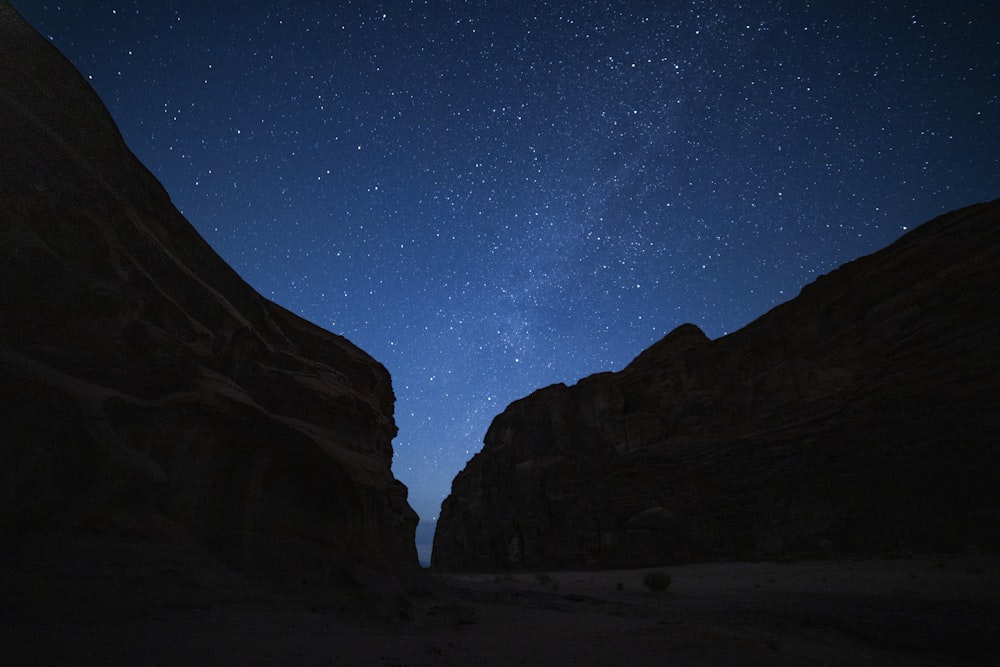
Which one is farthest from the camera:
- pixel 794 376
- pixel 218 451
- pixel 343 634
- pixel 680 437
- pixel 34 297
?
pixel 680 437

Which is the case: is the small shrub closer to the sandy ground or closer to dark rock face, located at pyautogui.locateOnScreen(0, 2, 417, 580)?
the sandy ground

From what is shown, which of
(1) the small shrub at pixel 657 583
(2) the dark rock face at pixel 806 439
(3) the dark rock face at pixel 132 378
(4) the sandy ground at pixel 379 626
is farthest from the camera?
(2) the dark rock face at pixel 806 439

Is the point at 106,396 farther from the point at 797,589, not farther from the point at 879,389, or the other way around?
the point at 879,389

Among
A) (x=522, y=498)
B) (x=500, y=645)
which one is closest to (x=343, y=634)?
(x=500, y=645)

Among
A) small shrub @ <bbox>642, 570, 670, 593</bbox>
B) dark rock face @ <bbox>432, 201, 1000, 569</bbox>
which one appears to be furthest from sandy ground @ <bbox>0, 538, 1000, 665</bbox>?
dark rock face @ <bbox>432, 201, 1000, 569</bbox>

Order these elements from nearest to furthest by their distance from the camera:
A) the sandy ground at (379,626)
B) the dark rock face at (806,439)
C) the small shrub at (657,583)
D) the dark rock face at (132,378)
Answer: the sandy ground at (379,626) → the dark rock face at (132,378) → the small shrub at (657,583) → the dark rock face at (806,439)

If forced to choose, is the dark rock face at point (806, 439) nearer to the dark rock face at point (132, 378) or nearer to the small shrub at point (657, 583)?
the small shrub at point (657, 583)

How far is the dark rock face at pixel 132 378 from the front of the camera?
23.4 feet

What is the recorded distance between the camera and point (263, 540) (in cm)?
1020

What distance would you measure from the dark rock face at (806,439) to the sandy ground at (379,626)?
15154 millimetres

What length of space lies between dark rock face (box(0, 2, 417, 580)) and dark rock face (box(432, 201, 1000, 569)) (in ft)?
84.7

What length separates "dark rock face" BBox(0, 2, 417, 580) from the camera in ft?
23.4

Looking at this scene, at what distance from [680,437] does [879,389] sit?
17937 mm

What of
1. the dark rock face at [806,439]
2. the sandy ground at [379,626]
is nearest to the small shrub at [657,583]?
the sandy ground at [379,626]
